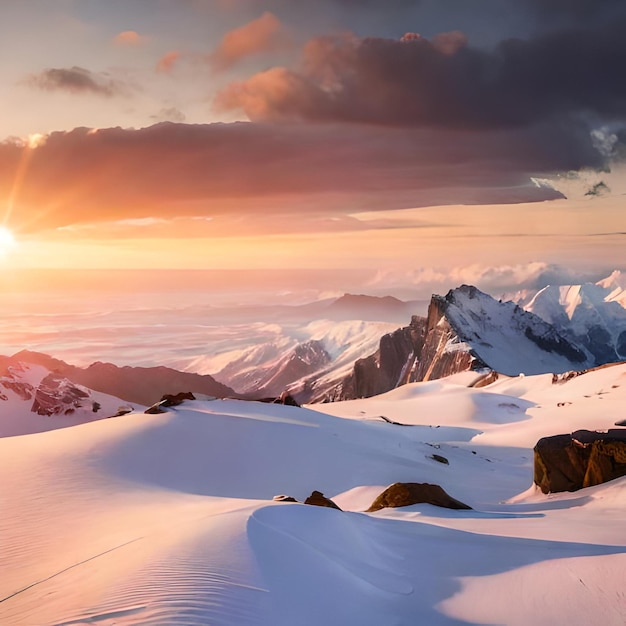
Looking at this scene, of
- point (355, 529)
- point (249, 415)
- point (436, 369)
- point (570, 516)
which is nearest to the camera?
point (355, 529)

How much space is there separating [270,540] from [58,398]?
12049 cm

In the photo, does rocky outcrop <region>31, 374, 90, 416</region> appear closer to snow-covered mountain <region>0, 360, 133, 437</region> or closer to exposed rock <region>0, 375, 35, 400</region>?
snow-covered mountain <region>0, 360, 133, 437</region>

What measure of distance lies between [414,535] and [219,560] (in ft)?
19.4

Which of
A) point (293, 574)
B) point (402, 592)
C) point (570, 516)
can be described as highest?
point (293, 574)

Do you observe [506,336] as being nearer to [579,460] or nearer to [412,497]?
[579,460]

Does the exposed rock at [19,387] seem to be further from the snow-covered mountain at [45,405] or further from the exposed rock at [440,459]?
the exposed rock at [440,459]

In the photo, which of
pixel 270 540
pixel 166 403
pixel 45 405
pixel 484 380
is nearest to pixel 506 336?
pixel 484 380

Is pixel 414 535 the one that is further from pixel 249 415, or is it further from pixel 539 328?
pixel 539 328

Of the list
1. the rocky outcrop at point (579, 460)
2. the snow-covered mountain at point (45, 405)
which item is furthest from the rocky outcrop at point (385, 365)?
the rocky outcrop at point (579, 460)

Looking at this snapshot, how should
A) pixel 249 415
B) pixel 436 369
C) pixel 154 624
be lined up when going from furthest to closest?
pixel 436 369 → pixel 249 415 → pixel 154 624

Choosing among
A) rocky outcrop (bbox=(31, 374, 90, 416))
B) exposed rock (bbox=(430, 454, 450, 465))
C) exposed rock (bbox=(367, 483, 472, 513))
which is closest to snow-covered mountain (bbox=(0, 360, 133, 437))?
rocky outcrop (bbox=(31, 374, 90, 416))

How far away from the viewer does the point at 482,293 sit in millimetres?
176000

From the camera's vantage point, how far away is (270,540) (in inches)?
474

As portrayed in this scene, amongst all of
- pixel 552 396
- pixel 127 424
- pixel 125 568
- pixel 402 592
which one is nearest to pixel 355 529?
pixel 402 592
